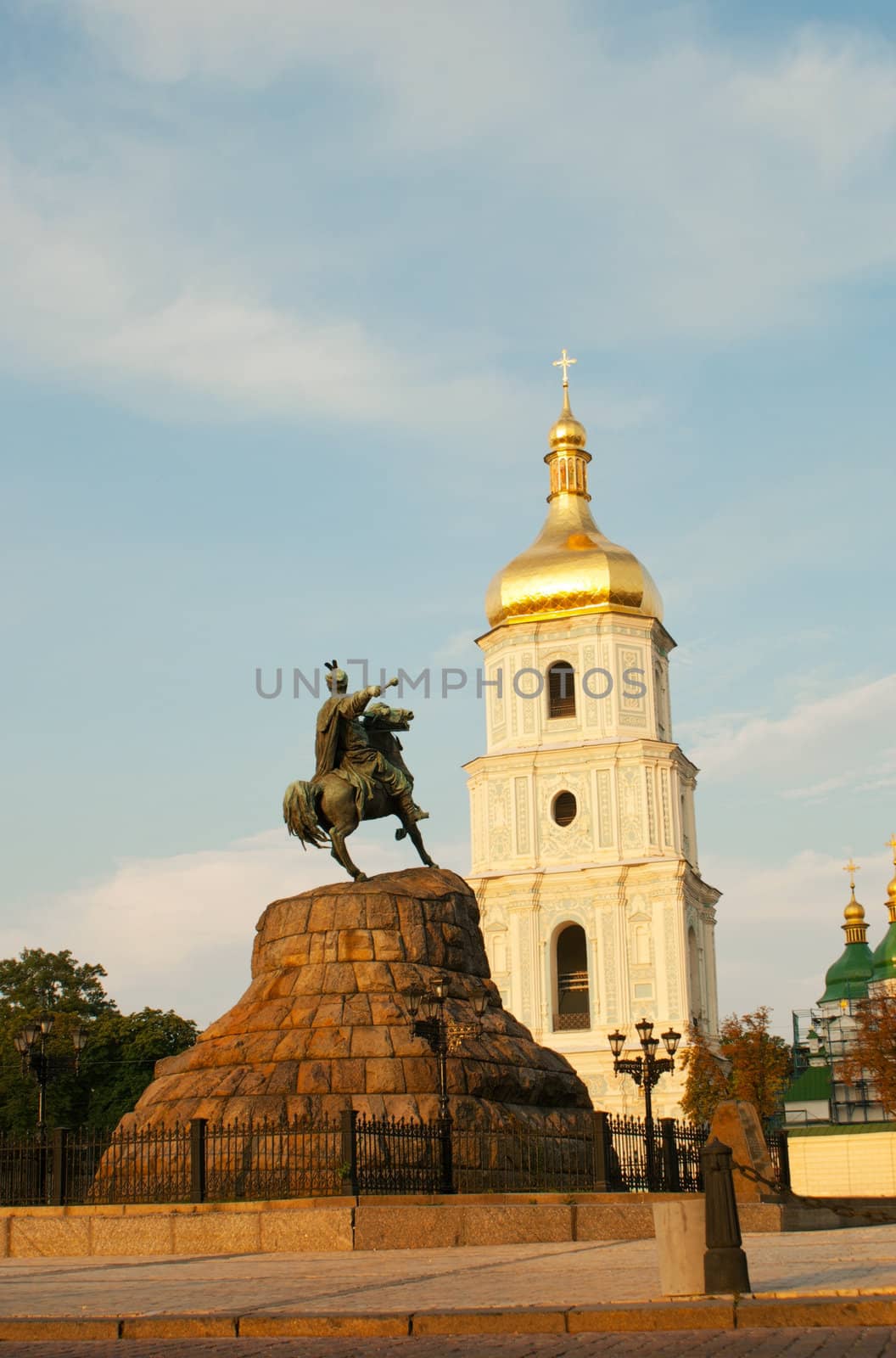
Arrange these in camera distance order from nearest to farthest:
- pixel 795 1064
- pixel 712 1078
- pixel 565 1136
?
pixel 565 1136, pixel 712 1078, pixel 795 1064

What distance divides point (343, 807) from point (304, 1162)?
5.75 meters

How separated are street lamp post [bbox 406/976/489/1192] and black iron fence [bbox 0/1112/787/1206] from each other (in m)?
0.03

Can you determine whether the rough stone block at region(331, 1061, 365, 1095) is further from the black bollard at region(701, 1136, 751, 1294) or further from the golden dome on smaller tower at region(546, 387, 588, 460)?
the golden dome on smaller tower at region(546, 387, 588, 460)

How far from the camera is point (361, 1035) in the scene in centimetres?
1905

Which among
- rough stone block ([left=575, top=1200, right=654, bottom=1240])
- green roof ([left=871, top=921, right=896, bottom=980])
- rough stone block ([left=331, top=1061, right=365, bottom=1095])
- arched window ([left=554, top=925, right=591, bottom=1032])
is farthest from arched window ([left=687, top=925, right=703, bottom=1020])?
rough stone block ([left=575, top=1200, right=654, bottom=1240])

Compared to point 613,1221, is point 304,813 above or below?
above

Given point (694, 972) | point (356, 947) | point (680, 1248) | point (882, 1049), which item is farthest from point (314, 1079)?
point (694, 972)

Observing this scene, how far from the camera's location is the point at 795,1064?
75.4 m

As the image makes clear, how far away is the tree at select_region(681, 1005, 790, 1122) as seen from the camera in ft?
163

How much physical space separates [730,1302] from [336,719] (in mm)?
14136

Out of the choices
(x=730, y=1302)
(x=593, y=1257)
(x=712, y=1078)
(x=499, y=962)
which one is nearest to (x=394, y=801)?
(x=593, y=1257)

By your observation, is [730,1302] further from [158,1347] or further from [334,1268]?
[334,1268]

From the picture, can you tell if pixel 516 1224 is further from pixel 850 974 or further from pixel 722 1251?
pixel 850 974

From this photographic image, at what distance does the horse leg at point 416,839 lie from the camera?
22.4 meters
